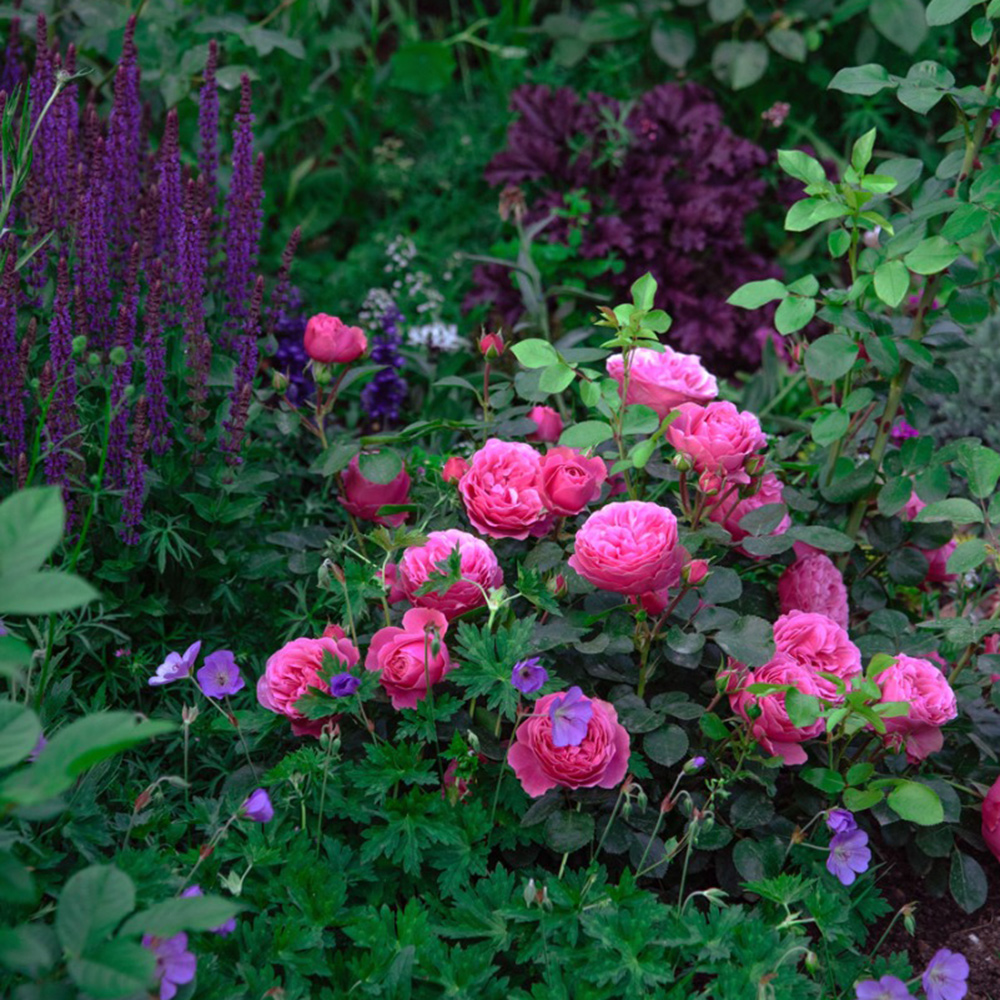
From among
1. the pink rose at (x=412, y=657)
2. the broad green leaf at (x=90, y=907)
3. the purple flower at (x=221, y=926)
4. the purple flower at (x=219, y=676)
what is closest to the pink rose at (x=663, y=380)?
the pink rose at (x=412, y=657)

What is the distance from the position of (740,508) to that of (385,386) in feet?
4.10

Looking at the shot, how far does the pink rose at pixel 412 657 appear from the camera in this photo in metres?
1.65

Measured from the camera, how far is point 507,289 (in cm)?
332

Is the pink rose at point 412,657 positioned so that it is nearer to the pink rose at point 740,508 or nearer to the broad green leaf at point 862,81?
the pink rose at point 740,508

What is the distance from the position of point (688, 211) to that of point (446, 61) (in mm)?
1204

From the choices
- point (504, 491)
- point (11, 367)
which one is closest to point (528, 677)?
point (504, 491)

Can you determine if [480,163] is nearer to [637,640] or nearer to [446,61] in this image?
[446,61]

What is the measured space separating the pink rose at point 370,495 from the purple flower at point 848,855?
2.71 feet

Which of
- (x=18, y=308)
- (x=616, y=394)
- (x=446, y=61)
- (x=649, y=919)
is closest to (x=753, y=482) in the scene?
(x=616, y=394)

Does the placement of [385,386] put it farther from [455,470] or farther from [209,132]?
[455,470]

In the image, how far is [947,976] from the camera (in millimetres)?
1473

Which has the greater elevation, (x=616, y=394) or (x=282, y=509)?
(x=616, y=394)

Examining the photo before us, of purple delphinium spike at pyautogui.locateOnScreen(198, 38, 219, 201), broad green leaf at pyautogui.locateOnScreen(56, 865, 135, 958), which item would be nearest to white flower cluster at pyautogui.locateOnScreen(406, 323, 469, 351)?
purple delphinium spike at pyautogui.locateOnScreen(198, 38, 219, 201)

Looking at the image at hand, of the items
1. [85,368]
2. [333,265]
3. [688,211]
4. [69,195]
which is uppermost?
[69,195]
